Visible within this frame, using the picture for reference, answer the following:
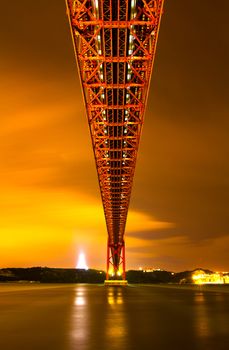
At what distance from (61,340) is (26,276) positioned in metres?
193

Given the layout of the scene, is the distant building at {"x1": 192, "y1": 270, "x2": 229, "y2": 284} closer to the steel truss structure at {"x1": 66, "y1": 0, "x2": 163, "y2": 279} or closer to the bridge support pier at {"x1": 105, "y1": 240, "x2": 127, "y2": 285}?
the bridge support pier at {"x1": 105, "y1": 240, "x2": 127, "y2": 285}

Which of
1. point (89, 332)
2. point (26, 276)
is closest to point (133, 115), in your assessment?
point (89, 332)

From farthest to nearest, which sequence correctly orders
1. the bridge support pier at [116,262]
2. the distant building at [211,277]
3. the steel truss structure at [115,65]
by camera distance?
the distant building at [211,277] → the bridge support pier at [116,262] → the steel truss structure at [115,65]

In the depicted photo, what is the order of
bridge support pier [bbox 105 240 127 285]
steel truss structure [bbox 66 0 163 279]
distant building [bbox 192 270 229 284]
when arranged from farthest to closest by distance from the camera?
distant building [bbox 192 270 229 284] < bridge support pier [bbox 105 240 127 285] < steel truss structure [bbox 66 0 163 279]

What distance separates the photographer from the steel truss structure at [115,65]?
1719 centimetres

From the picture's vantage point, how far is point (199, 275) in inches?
6388

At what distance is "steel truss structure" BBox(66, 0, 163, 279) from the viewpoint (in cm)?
1719

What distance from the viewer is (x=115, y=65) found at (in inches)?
869

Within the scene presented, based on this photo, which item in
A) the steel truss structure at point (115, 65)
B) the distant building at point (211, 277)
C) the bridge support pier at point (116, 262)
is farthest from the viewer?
the distant building at point (211, 277)

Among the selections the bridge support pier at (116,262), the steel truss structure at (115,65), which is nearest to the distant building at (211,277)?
the bridge support pier at (116,262)

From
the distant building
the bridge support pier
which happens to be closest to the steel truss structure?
the bridge support pier

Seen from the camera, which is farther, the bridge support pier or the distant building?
the distant building

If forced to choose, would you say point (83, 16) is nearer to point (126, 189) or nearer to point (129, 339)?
point (129, 339)

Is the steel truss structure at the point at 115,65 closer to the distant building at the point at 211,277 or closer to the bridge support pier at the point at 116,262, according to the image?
the bridge support pier at the point at 116,262
